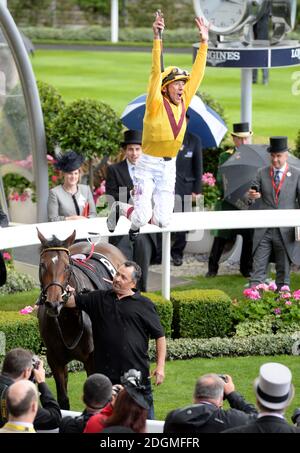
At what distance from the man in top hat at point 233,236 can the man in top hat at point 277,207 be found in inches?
33.9

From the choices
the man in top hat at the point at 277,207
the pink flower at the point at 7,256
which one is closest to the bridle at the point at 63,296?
the man in top hat at the point at 277,207

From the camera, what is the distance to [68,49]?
1678 inches

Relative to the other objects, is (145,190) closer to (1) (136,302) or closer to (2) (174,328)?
(1) (136,302)

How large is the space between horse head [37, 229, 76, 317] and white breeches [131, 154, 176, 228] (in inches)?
22.8

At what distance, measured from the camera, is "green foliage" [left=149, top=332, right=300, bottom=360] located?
10000 millimetres

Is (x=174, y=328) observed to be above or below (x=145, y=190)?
below

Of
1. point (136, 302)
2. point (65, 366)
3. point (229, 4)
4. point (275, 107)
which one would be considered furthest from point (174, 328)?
point (275, 107)

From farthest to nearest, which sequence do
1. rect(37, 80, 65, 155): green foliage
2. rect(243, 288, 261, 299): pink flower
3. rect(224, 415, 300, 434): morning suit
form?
rect(37, 80, 65, 155): green foliage < rect(243, 288, 261, 299): pink flower < rect(224, 415, 300, 434): morning suit

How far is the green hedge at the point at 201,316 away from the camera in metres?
10.4

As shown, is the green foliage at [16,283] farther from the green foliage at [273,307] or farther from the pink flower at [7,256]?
the green foliage at [273,307]

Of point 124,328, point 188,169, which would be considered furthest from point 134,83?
point 124,328

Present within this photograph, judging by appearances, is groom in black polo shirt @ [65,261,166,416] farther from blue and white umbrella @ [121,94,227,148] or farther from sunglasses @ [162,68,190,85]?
blue and white umbrella @ [121,94,227,148]

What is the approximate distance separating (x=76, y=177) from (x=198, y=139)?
7.07 ft

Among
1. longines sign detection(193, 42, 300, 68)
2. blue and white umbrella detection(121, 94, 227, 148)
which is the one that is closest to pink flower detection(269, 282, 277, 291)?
blue and white umbrella detection(121, 94, 227, 148)
